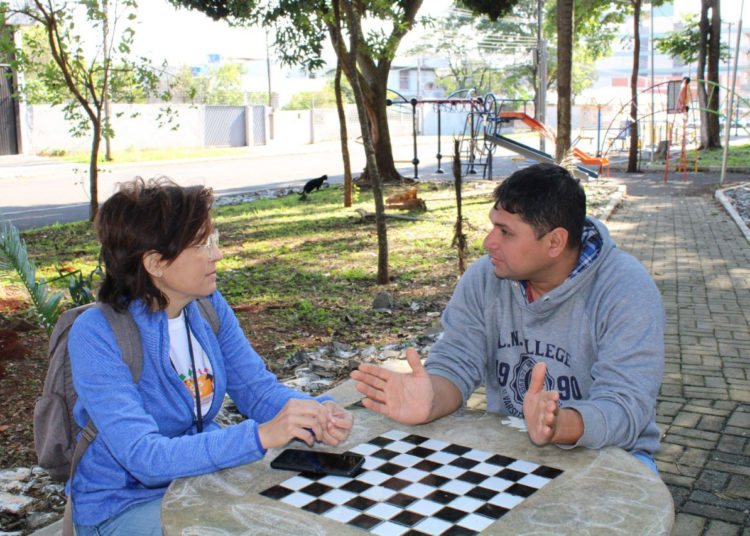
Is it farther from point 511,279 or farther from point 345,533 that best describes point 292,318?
point 345,533

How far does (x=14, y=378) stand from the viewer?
193 inches

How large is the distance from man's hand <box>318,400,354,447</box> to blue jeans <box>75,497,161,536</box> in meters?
0.51

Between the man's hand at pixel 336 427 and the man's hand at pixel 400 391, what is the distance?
157 millimetres

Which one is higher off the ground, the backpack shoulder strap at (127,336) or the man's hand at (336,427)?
Answer: the backpack shoulder strap at (127,336)

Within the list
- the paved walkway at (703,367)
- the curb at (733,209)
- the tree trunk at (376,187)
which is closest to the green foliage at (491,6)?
the curb at (733,209)

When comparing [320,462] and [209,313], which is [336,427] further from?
[209,313]

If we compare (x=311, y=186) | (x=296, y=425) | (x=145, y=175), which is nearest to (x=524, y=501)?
(x=296, y=425)

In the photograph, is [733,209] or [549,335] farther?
[733,209]

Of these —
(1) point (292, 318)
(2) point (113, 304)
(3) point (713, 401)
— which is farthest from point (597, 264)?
(1) point (292, 318)

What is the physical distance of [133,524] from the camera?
7.22ft

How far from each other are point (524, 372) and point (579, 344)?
0.77ft

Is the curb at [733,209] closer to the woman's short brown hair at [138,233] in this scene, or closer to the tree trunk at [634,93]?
the tree trunk at [634,93]

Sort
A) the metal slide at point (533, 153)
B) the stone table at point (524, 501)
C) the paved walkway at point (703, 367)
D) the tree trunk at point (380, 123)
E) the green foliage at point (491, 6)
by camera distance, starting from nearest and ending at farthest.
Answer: the stone table at point (524, 501) → the paved walkway at point (703, 367) → the green foliage at point (491, 6) → the tree trunk at point (380, 123) → the metal slide at point (533, 153)

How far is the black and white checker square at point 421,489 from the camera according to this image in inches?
71.2
